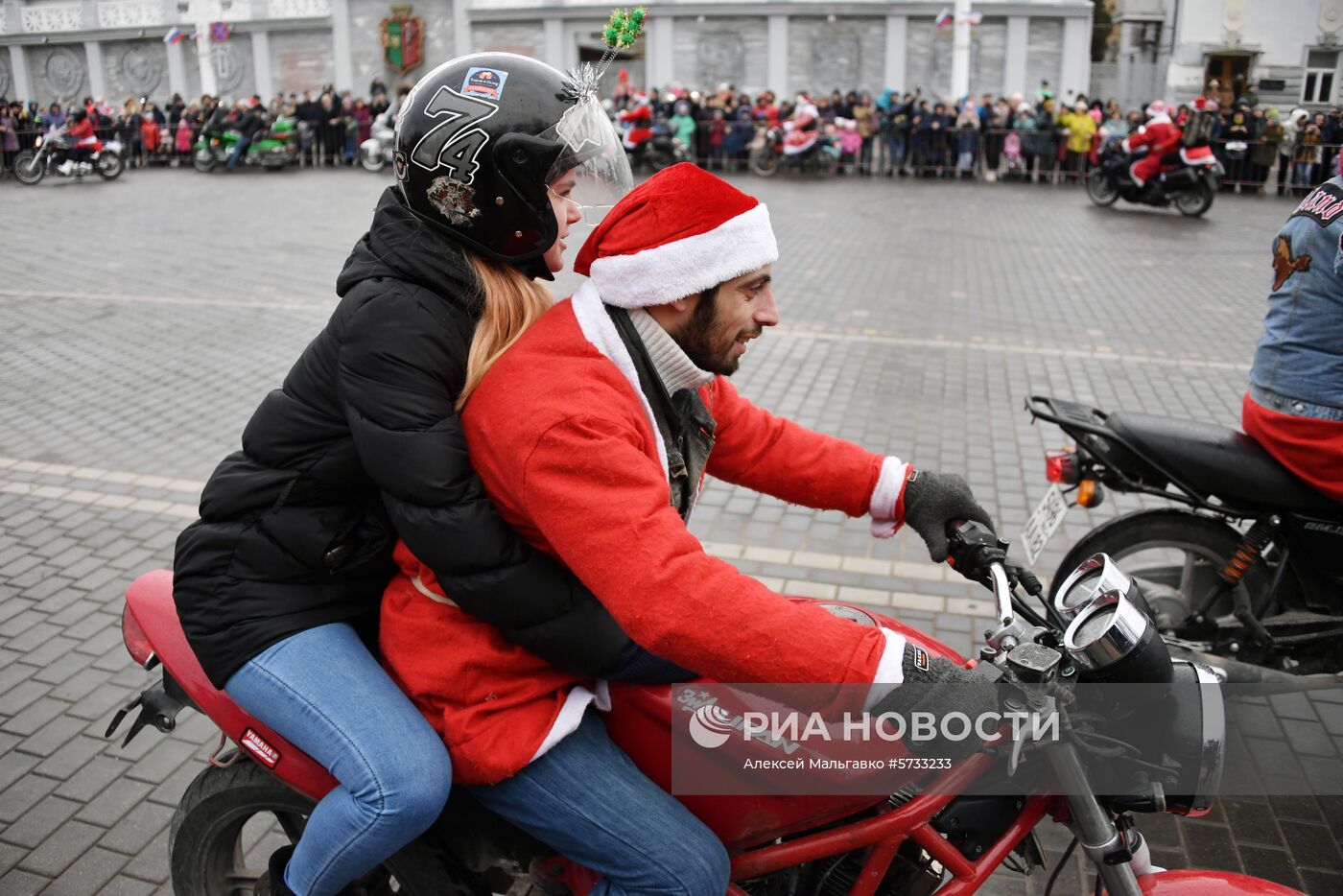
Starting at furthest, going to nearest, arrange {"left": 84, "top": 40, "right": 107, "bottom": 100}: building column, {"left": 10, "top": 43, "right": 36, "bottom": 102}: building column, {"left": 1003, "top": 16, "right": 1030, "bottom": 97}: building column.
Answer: {"left": 10, "top": 43, "right": 36, "bottom": 102}: building column
{"left": 84, "top": 40, "right": 107, "bottom": 100}: building column
{"left": 1003, "top": 16, "right": 1030, "bottom": 97}: building column

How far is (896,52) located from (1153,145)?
18869 millimetres

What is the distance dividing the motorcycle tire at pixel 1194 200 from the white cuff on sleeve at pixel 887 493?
1664 centimetres

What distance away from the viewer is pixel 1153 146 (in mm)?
17062

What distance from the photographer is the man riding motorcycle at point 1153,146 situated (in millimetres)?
16906

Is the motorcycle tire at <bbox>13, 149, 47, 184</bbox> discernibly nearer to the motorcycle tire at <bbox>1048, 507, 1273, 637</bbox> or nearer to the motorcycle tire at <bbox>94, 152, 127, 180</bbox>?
the motorcycle tire at <bbox>94, 152, 127, 180</bbox>

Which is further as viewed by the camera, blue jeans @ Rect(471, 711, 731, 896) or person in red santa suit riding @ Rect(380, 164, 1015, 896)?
blue jeans @ Rect(471, 711, 731, 896)

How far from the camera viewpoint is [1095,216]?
17.0m

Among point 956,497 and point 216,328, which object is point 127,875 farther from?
point 216,328

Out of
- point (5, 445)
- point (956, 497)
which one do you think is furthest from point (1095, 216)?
point (956, 497)

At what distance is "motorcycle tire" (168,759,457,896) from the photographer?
2350 millimetres

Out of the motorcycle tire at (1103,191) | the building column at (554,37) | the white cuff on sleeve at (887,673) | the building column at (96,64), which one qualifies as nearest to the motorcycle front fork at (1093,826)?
the white cuff on sleeve at (887,673)

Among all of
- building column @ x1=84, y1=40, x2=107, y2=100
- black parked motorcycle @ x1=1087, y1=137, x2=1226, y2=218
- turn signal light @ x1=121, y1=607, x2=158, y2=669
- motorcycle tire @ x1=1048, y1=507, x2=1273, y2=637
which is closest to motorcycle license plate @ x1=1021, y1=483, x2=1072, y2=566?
motorcycle tire @ x1=1048, y1=507, x2=1273, y2=637

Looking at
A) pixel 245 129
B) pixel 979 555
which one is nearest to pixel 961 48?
pixel 245 129

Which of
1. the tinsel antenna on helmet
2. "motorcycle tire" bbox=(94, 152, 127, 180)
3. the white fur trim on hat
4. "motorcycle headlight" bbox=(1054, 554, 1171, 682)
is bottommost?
"motorcycle tire" bbox=(94, 152, 127, 180)
